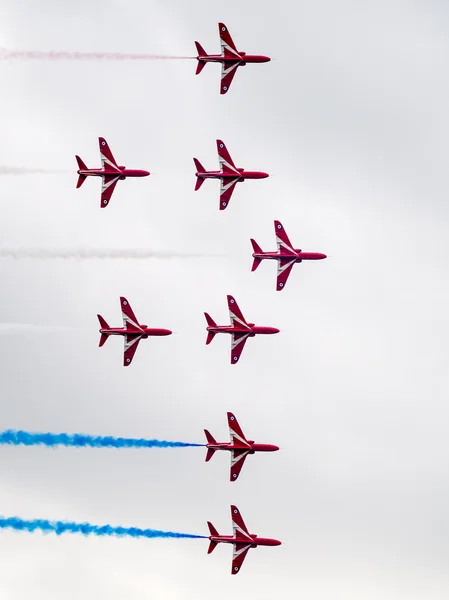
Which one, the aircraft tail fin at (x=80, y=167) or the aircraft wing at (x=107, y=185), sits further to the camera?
the aircraft wing at (x=107, y=185)

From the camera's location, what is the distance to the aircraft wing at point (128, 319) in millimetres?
116500

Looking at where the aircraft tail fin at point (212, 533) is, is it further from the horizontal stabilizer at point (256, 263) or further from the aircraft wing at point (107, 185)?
the aircraft wing at point (107, 185)

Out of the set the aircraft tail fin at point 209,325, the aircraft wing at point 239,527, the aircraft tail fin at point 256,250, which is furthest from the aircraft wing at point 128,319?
the aircraft wing at point 239,527

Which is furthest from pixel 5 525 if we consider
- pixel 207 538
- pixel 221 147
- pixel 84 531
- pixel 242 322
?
pixel 221 147

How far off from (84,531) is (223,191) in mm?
27800

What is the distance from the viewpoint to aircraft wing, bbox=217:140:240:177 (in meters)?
121

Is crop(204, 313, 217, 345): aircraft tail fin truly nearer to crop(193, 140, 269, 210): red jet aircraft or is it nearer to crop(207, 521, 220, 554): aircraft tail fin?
crop(193, 140, 269, 210): red jet aircraft

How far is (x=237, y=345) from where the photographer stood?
121188mm

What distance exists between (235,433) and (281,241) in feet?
51.0

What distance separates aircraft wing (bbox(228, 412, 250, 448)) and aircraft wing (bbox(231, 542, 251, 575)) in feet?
24.1

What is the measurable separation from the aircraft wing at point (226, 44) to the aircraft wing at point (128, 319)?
1927 cm

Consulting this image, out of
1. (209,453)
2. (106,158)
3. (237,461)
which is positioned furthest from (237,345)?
(106,158)

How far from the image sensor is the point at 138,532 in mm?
111250

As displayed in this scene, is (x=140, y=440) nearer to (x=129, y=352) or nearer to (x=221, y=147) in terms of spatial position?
(x=129, y=352)
